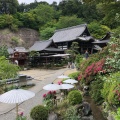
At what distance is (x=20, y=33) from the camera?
5406 centimetres

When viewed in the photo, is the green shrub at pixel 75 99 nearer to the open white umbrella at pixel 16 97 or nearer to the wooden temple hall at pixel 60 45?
the open white umbrella at pixel 16 97

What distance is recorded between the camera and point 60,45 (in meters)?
36.8

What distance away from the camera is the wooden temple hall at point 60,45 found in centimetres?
2819

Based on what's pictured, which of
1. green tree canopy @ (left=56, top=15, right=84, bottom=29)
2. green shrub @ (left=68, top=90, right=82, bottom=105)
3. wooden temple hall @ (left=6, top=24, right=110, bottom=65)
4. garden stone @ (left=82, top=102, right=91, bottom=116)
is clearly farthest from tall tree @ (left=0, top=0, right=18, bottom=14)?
garden stone @ (left=82, top=102, right=91, bottom=116)

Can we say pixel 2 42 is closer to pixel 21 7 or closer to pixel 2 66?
→ pixel 21 7

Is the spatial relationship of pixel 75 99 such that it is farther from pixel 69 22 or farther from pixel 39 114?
pixel 69 22

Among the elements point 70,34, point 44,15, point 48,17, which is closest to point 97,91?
point 70,34

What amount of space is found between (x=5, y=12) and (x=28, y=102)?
55.9 m

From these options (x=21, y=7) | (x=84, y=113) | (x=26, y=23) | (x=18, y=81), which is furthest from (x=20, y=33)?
(x=84, y=113)

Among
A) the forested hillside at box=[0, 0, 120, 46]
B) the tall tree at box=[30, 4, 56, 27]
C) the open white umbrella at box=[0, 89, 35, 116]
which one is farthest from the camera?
the tall tree at box=[30, 4, 56, 27]

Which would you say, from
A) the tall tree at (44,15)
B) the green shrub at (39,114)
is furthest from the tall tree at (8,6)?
the green shrub at (39,114)

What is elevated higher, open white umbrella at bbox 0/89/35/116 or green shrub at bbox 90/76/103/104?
open white umbrella at bbox 0/89/35/116

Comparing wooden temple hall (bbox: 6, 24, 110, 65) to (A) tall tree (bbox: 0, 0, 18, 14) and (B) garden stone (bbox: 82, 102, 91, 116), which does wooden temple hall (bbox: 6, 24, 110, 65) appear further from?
(A) tall tree (bbox: 0, 0, 18, 14)

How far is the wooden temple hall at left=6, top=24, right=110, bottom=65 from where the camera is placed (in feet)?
92.5
